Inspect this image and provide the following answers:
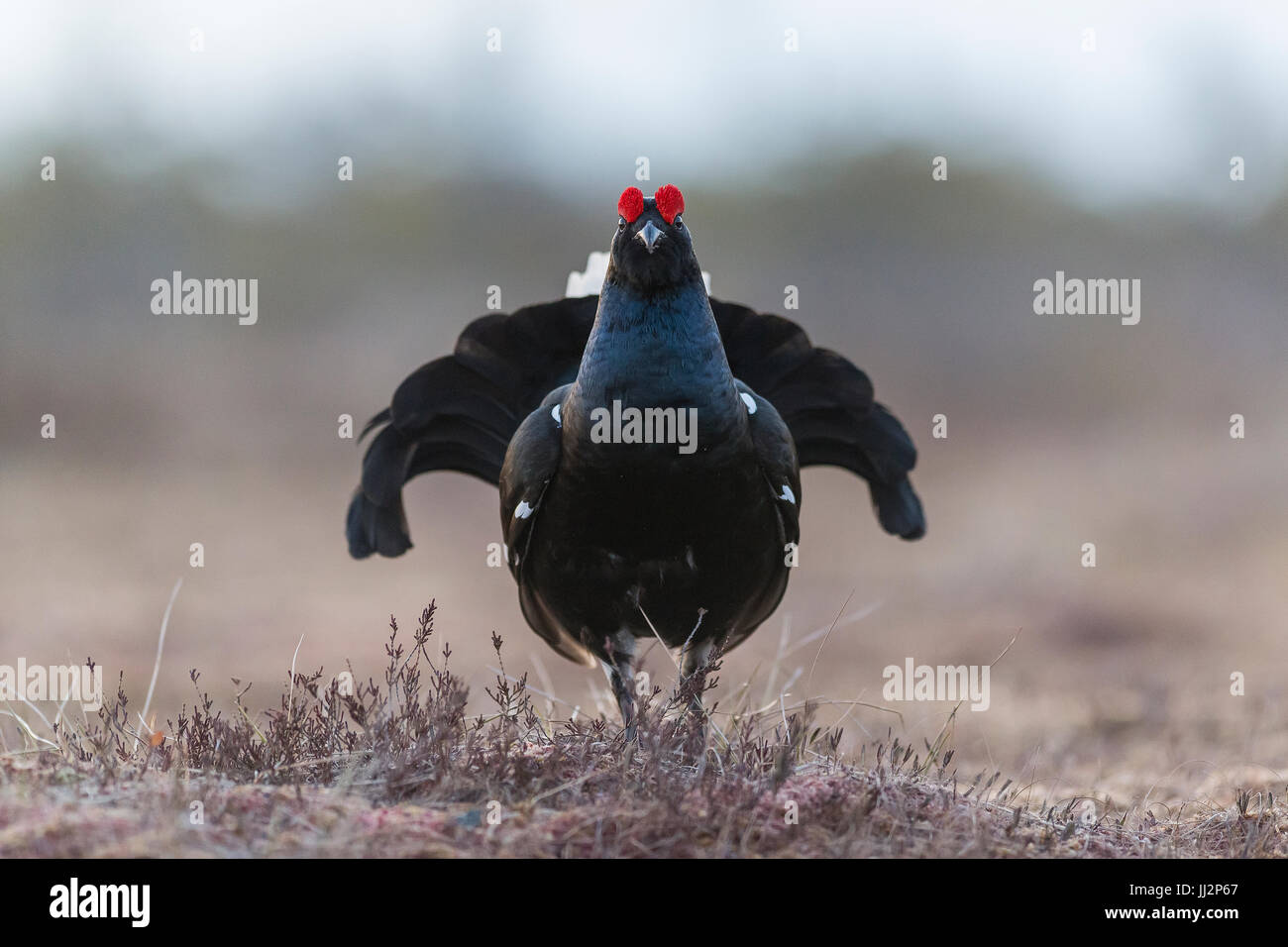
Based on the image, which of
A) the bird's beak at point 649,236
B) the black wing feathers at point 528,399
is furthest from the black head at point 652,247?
the black wing feathers at point 528,399

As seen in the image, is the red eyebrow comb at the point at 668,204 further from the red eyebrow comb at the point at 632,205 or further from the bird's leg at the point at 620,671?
the bird's leg at the point at 620,671

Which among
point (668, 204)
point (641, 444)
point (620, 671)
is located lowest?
point (620, 671)

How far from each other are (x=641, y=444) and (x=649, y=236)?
812 millimetres

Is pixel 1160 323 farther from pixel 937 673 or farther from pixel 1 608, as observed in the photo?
pixel 1 608

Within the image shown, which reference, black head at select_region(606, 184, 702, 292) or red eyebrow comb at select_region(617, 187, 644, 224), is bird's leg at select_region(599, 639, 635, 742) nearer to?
black head at select_region(606, 184, 702, 292)

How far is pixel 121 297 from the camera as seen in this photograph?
19.9 meters

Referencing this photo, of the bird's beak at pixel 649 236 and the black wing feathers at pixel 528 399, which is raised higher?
the bird's beak at pixel 649 236

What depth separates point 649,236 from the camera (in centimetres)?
433

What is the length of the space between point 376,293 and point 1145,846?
61.6 ft

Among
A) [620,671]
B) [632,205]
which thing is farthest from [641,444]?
[620,671]

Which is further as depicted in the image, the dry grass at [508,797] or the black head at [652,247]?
the black head at [652,247]

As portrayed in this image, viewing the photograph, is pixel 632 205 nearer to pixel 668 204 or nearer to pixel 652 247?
pixel 668 204

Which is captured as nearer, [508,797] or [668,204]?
[508,797]

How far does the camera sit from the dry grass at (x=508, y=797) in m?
3.08
